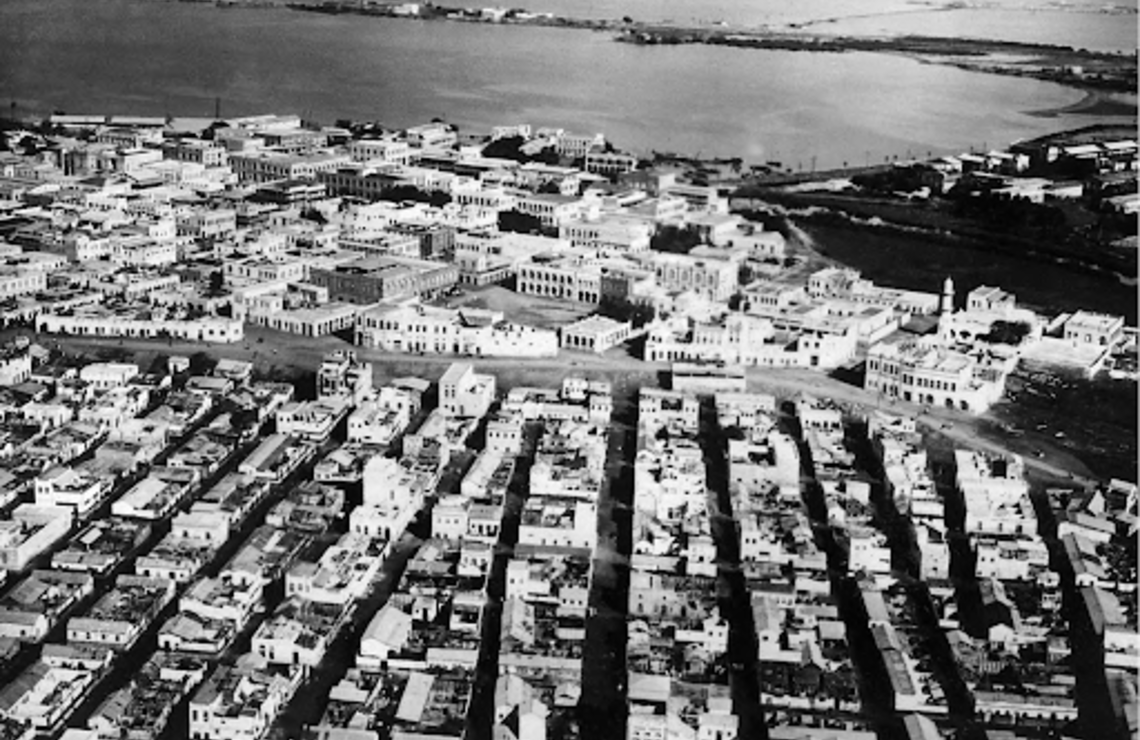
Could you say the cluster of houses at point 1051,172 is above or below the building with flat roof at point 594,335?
above

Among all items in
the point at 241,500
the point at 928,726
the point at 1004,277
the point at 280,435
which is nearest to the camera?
the point at 928,726

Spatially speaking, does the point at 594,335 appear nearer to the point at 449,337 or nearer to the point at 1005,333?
the point at 449,337

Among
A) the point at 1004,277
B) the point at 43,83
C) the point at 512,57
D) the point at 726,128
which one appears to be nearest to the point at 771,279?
the point at 1004,277

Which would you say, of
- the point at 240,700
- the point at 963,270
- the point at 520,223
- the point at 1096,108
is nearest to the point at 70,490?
the point at 240,700

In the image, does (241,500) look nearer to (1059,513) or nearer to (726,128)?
(1059,513)

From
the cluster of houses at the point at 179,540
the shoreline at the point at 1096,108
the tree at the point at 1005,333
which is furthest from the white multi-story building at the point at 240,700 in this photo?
the shoreline at the point at 1096,108

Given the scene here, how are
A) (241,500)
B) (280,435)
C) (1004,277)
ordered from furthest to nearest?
(1004,277), (280,435), (241,500)

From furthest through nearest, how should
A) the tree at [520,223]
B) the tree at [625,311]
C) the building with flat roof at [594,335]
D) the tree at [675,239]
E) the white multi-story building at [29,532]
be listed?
the tree at [520,223]
the tree at [675,239]
the tree at [625,311]
the building with flat roof at [594,335]
the white multi-story building at [29,532]

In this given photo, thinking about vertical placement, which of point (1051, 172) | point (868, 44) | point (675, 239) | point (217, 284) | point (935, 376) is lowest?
point (217, 284)

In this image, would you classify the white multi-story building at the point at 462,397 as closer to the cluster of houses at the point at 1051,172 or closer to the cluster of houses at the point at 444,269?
the cluster of houses at the point at 444,269

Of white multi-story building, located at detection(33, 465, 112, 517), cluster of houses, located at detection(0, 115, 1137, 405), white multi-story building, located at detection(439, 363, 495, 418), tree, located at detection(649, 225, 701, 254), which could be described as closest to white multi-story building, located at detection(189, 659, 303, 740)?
white multi-story building, located at detection(33, 465, 112, 517)

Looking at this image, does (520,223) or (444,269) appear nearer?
(444,269)
